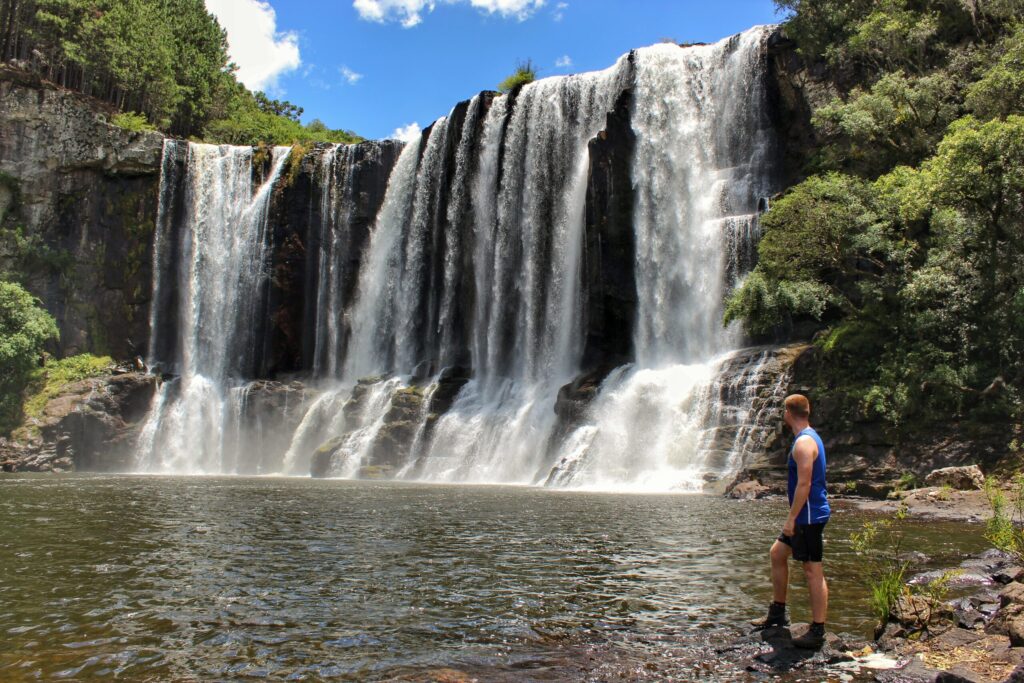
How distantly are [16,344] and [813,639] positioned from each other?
40.6 meters

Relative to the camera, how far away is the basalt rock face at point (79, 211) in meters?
42.1

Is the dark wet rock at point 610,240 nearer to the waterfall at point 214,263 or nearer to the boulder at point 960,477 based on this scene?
the boulder at point 960,477

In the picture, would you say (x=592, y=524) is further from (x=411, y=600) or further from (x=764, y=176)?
(x=764, y=176)

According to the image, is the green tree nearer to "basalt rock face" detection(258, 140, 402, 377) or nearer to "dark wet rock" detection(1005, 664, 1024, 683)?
"dark wet rock" detection(1005, 664, 1024, 683)

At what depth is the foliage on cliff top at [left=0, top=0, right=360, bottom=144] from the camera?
146 feet

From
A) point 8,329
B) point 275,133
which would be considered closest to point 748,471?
point 8,329

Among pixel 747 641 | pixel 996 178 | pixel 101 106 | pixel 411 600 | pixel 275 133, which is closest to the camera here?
pixel 747 641

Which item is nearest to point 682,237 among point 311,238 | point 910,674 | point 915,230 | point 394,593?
point 915,230

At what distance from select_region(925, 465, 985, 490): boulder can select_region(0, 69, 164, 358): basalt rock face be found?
40.4 m

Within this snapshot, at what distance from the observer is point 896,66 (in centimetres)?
2784

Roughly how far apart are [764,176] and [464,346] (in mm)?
16484

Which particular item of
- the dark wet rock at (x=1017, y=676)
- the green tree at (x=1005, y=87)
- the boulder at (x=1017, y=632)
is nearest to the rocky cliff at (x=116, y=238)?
the green tree at (x=1005, y=87)

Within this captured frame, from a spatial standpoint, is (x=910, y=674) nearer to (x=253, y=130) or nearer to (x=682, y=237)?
(x=682, y=237)

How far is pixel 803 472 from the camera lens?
20.0ft
